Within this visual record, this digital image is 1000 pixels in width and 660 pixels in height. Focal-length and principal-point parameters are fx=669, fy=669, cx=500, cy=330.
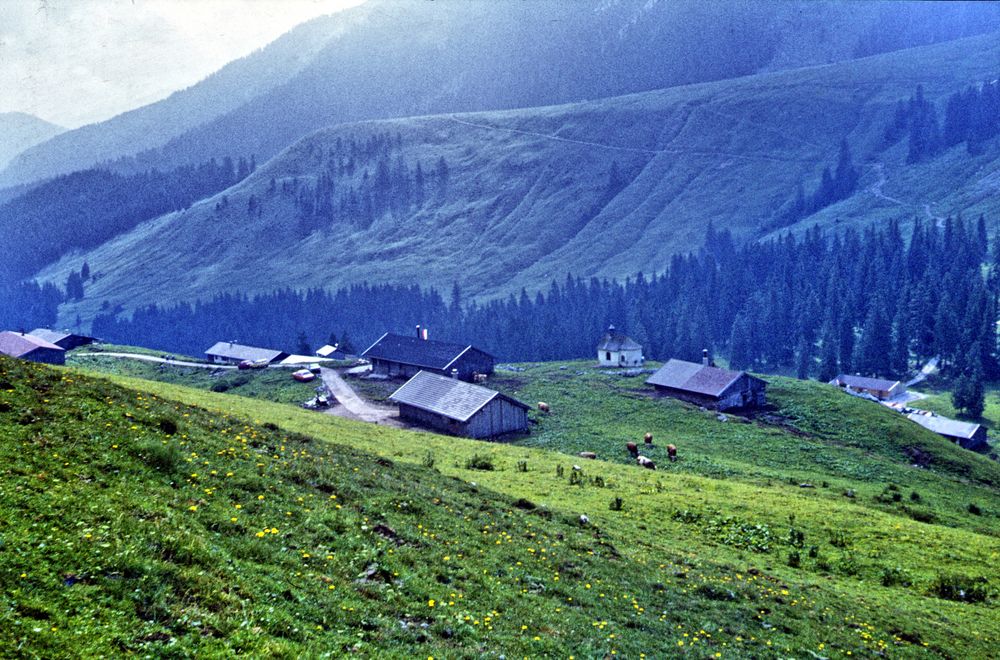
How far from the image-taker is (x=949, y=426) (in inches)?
4011

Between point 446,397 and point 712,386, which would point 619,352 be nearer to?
point 712,386

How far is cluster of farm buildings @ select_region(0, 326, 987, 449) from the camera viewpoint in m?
81.1

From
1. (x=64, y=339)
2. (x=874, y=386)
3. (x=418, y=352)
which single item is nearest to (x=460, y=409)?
(x=418, y=352)

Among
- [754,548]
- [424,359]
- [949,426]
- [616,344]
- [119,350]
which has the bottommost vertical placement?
[949,426]

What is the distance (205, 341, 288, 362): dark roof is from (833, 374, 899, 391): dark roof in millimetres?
115154

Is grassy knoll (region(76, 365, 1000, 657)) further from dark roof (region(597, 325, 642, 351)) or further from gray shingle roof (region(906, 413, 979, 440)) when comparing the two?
dark roof (region(597, 325, 642, 351))

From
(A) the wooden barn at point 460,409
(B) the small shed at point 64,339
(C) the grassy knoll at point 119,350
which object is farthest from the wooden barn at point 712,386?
(B) the small shed at point 64,339

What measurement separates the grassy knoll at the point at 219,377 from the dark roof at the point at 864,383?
10451cm

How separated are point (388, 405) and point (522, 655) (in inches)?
3146

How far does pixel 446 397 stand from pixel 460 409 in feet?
11.7

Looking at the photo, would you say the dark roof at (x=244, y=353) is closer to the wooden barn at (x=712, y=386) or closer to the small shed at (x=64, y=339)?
the small shed at (x=64, y=339)

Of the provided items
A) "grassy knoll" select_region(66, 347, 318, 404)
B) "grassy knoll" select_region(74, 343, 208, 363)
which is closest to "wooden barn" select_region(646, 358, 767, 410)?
"grassy knoll" select_region(66, 347, 318, 404)

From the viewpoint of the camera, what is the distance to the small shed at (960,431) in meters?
98.5

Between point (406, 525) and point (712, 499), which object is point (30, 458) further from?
point (712, 499)
